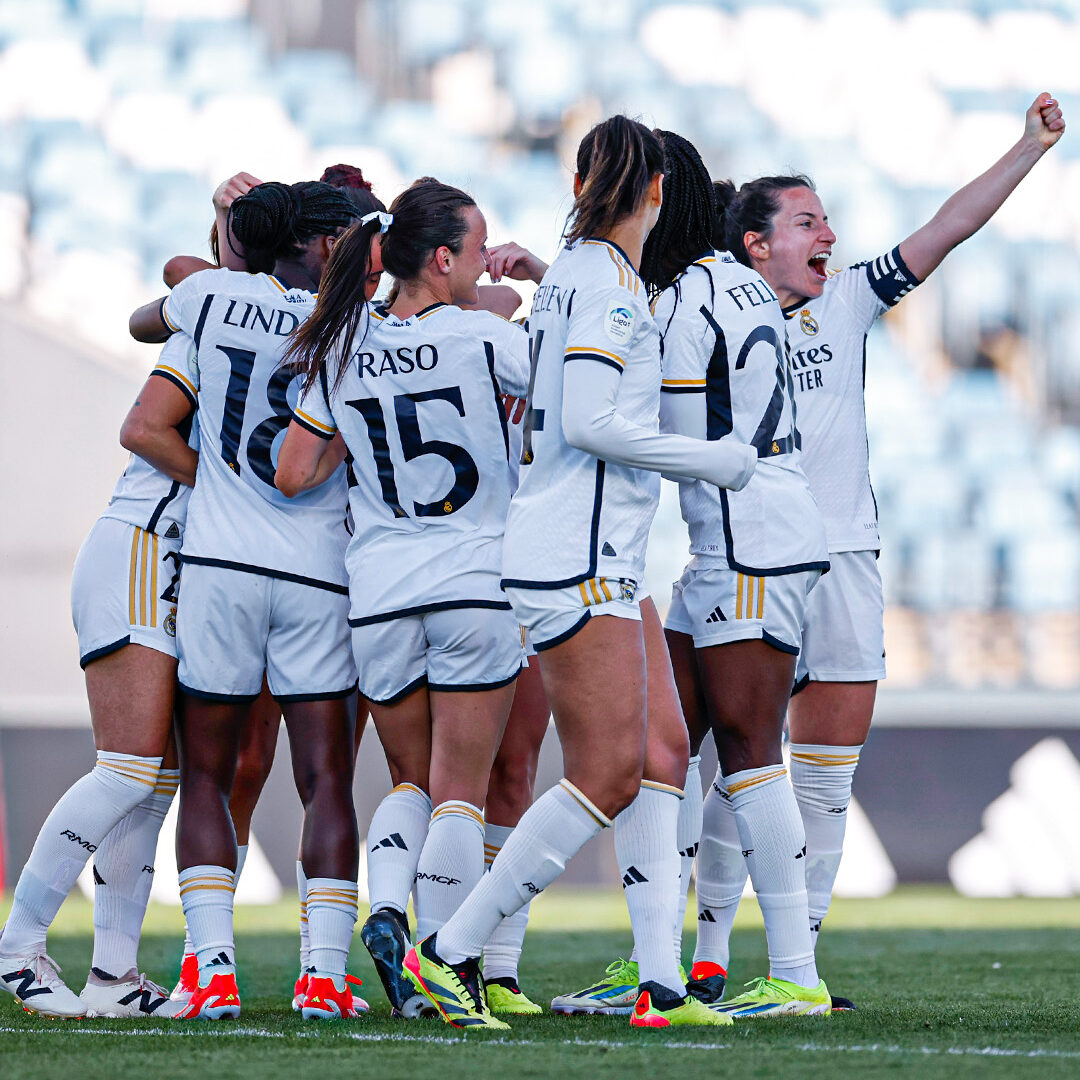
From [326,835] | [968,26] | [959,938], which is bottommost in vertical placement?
[959,938]

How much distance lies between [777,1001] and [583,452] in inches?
52.2

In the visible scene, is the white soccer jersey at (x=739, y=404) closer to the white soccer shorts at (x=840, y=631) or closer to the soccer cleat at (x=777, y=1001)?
the white soccer shorts at (x=840, y=631)

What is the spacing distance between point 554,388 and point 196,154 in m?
11.1

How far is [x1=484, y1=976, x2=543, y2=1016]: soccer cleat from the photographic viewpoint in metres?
3.88

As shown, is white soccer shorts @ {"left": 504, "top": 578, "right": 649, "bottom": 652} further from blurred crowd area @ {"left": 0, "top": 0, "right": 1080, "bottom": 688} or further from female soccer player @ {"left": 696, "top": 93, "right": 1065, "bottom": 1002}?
blurred crowd area @ {"left": 0, "top": 0, "right": 1080, "bottom": 688}

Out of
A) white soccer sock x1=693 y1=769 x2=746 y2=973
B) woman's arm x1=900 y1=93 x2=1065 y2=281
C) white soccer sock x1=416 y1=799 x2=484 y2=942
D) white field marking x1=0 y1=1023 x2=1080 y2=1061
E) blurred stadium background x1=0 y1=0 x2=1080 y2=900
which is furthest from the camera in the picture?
blurred stadium background x1=0 y1=0 x2=1080 y2=900

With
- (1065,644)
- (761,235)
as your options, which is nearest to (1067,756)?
(1065,644)

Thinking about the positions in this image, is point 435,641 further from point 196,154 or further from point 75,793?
point 196,154

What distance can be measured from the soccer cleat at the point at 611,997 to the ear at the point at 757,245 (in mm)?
1861

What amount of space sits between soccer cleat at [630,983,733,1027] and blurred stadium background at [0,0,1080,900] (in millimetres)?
7392

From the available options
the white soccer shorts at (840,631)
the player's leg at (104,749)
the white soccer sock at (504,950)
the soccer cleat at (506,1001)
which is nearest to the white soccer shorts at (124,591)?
the player's leg at (104,749)

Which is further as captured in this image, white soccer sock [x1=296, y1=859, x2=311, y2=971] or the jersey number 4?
white soccer sock [x1=296, y1=859, x2=311, y2=971]

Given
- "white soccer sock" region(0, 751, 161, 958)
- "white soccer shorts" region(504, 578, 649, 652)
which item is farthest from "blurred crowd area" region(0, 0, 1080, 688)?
"white soccer shorts" region(504, 578, 649, 652)

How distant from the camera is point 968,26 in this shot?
14578 millimetres
